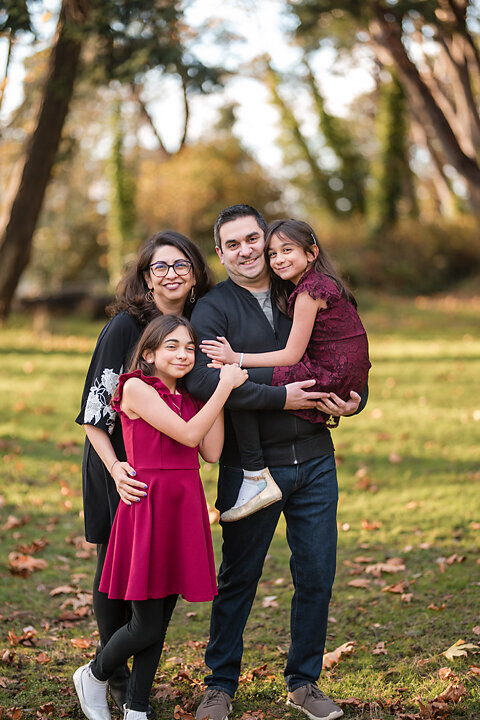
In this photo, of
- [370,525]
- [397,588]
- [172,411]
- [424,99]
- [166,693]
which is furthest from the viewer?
[424,99]

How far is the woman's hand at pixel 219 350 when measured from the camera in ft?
10.3

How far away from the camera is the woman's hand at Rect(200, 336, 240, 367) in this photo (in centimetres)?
315

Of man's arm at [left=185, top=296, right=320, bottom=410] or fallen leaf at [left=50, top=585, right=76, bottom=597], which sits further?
fallen leaf at [left=50, top=585, right=76, bottom=597]

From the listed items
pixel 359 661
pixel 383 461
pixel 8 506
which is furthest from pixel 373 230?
pixel 359 661

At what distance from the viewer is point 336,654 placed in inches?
159

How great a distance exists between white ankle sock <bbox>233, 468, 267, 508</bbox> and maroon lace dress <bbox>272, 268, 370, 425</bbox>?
1.07ft

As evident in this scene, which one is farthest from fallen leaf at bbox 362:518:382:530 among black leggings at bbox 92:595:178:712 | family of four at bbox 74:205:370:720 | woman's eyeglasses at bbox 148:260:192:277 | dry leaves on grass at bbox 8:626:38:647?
woman's eyeglasses at bbox 148:260:192:277

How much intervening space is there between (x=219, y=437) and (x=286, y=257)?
0.83m

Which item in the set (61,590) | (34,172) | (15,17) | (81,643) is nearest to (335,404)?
(81,643)

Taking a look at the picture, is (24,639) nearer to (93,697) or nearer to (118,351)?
(93,697)

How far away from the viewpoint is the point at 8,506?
677 cm

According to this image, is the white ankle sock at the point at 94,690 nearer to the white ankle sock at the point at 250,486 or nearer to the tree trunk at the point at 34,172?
the white ankle sock at the point at 250,486

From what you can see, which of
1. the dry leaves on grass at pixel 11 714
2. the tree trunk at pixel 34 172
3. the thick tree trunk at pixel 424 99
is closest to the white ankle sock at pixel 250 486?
the dry leaves on grass at pixel 11 714

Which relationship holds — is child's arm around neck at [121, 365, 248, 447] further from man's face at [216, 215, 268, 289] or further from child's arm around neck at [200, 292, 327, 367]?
man's face at [216, 215, 268, 289]
